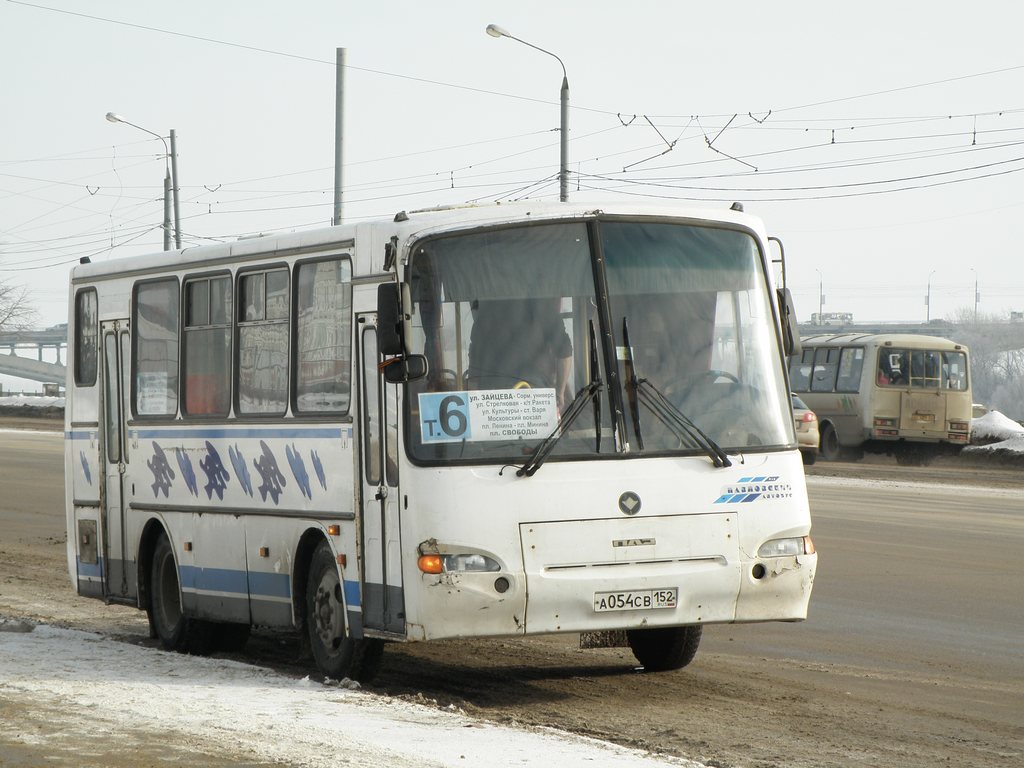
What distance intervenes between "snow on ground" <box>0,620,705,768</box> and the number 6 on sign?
140 centimetres

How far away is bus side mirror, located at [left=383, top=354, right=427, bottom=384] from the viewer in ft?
29.3

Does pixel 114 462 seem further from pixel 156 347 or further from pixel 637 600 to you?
pixel 637 600

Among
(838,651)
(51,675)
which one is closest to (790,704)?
(838,651)

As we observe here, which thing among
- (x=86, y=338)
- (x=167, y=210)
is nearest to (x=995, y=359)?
(x=167, y=210)

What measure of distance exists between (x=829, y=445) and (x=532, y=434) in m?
35.4

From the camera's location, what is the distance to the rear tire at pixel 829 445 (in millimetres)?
43250

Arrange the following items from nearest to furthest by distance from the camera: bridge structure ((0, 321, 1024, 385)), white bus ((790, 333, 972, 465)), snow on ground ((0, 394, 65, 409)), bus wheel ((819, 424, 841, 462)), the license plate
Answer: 1. the license plate
2. white bus ((790, 333, 972, 465))
3. bus wheel ((819, 424, 841, 462))
4. snow on ground ((0, 394, 65, 409))
5. bridge structure ((0, 321, 1024, 385))

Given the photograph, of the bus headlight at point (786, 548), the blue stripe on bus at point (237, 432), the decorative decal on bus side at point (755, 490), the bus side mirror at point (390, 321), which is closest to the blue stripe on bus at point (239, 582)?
the blue stripe on bus at point (237, 432)

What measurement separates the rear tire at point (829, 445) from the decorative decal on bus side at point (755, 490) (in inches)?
1360

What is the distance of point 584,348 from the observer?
9.13 meters

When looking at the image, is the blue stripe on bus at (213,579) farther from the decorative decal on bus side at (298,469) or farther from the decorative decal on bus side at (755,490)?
the decorative decal on bus side at (755,490)

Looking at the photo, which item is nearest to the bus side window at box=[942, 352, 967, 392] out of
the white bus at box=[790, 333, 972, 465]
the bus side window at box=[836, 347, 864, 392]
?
the white bus at box=[790, 333, 972, 465]

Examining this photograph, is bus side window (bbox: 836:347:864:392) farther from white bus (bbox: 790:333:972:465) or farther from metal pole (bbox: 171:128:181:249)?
metal pole (bbox: 171:128:181:249)

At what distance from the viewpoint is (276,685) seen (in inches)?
364
